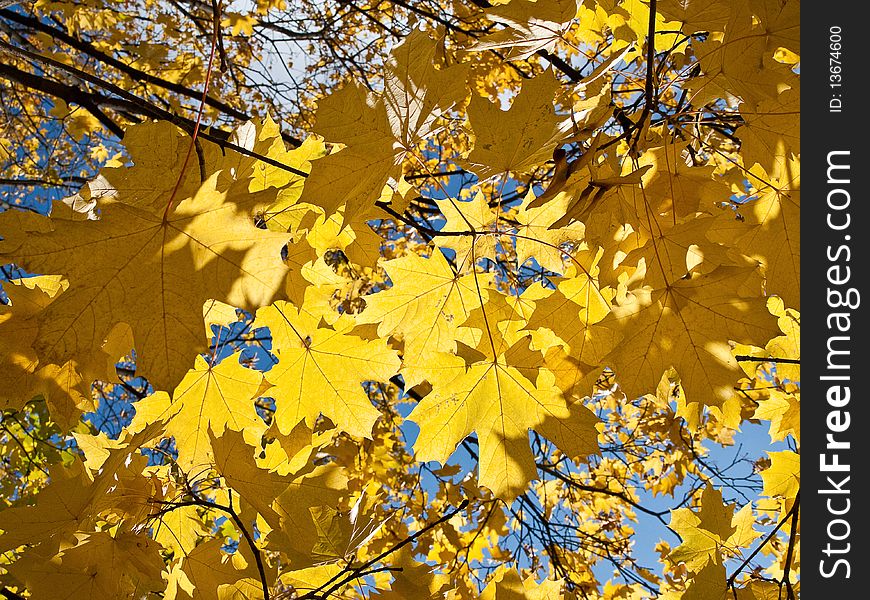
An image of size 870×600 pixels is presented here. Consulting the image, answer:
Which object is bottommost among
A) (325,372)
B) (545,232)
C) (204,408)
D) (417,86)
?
(204,408)

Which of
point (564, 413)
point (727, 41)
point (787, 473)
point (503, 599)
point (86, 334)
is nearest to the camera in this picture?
point (86, 334)

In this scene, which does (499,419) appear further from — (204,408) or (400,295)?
(204,408)

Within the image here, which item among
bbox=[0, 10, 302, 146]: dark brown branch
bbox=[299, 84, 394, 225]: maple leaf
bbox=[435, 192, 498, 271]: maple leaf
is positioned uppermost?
bbox=[0, 10, 302, 146]: dark brown branch

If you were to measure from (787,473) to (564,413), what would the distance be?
35.4 inches

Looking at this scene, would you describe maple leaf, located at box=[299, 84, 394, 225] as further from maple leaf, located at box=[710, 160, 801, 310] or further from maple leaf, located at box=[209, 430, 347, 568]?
maple leaf, located at box=[710, 160, 801, 310]

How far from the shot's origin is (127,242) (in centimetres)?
105

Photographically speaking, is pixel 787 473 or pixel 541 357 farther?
pixel 787 473

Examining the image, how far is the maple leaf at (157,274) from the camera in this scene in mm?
1018

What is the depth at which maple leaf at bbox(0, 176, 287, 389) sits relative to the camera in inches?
40.1

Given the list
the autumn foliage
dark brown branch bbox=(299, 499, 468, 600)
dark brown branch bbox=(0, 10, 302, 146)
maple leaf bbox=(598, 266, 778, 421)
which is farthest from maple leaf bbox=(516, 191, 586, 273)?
dark brown branch bbox=(0, 10, 302, 146)

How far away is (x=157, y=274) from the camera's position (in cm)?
106

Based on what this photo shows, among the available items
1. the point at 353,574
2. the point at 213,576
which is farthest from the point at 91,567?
the point at 353,574

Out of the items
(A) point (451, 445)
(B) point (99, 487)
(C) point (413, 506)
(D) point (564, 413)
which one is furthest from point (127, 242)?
(C) point (413, 506)
